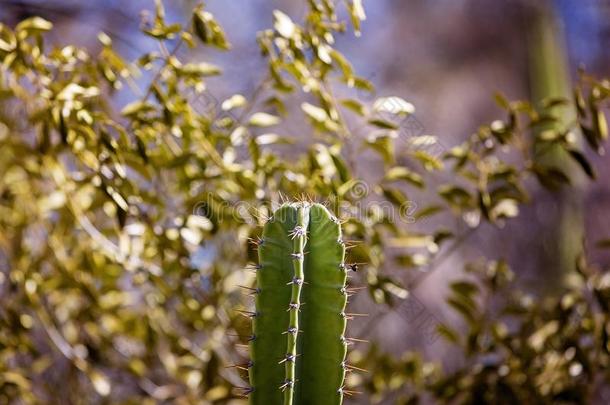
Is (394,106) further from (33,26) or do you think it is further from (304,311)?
(33,26)

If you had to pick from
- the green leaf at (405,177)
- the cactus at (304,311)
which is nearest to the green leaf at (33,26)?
the cactus at (304,311)

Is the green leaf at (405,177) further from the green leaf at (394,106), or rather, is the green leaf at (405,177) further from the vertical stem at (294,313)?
the vertical stem at (294,313)

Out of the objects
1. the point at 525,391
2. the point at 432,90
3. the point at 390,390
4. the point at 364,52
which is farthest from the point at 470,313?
the point at 432,90

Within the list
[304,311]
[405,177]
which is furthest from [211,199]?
[304,311]

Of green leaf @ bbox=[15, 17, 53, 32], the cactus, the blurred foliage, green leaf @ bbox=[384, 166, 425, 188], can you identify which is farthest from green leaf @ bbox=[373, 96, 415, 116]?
green leaf @ bbox=[15, 17, 53, 32]

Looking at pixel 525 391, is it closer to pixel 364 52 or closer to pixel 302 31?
pixel 302 31

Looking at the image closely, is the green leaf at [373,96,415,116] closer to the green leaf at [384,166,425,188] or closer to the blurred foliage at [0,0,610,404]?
the blurred foliage at [0,0,610,404]
